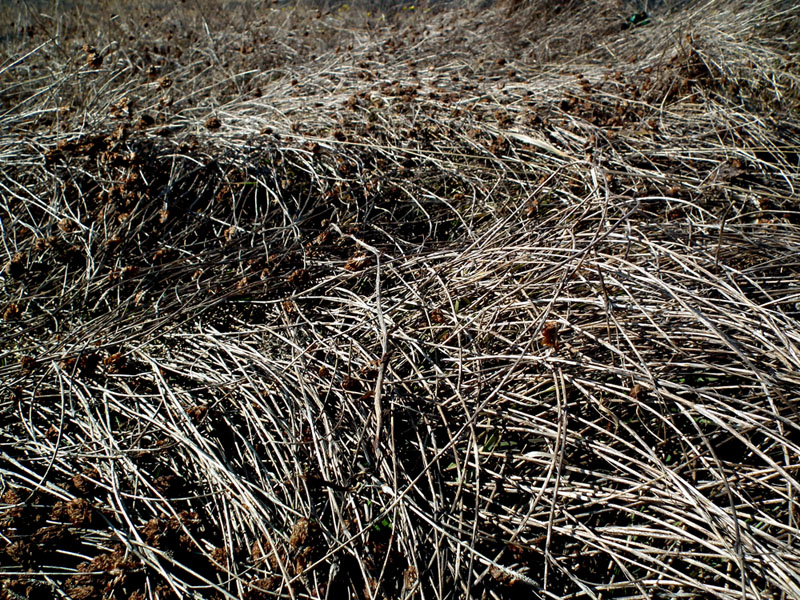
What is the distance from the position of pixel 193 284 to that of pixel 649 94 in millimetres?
3186

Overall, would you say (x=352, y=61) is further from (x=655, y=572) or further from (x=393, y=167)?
(x=655, y=572)

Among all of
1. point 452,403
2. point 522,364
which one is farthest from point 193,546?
point 522,364

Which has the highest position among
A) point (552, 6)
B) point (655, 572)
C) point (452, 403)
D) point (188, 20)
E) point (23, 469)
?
point (188, 20)

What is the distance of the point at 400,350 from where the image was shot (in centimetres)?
166

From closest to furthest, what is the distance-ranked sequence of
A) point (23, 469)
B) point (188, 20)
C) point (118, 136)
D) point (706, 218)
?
point (23, 469)
point (706, 218)
point (118, 136)
point (188, 20)

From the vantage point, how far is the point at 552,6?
19.6 ft

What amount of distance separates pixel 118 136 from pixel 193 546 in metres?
2.00

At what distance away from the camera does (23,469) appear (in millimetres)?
1445

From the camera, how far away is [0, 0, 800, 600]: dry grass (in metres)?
1.26

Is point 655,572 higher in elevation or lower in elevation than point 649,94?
lower

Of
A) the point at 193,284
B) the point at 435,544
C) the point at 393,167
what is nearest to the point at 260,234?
the point at 193,284

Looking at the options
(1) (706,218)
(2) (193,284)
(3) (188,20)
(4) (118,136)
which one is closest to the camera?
(2) (193,284)

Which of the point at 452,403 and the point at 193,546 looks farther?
the point at 452,403

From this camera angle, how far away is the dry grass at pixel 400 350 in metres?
1.26
